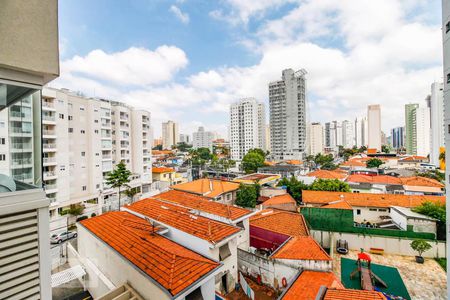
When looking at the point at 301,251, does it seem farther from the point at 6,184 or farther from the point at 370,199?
the point at 370,199

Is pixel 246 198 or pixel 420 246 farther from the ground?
pixel 246 198

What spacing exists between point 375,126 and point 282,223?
111 metres

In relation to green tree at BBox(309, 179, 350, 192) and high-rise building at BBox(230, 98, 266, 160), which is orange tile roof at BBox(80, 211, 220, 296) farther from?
high-rise building at BBox(230, 98, 266, 160)

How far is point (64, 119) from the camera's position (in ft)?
81.0

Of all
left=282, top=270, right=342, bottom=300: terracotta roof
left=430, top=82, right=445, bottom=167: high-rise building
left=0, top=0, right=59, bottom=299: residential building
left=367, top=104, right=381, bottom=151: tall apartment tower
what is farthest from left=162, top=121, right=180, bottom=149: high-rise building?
left=0, top=0, right=59, bottom=299: residential building

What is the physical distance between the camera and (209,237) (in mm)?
9930

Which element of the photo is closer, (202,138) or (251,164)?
(251,164)

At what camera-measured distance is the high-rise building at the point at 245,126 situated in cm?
8644

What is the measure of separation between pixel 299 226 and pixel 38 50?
16300mm

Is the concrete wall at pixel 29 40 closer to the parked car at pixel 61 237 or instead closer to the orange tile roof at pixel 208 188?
the orange tile roof at pixel 208 188

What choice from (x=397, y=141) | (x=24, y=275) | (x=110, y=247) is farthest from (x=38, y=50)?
(x=397, y=141)

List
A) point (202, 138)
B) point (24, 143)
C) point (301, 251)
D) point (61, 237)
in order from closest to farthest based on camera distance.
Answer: point (24, 143)
point (301, 251)
point (61, 237)
point (202, 138)

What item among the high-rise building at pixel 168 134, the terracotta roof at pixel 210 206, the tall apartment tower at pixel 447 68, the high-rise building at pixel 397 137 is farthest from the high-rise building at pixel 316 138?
the tall apartment tower at pixel 447 68

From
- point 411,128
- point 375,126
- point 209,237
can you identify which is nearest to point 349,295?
point 209,237
